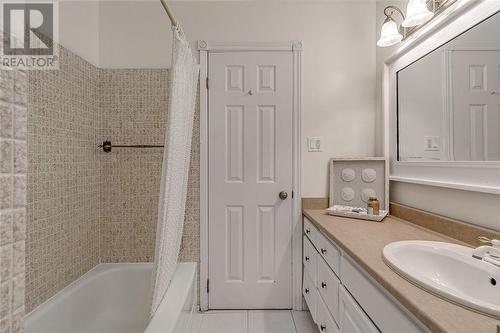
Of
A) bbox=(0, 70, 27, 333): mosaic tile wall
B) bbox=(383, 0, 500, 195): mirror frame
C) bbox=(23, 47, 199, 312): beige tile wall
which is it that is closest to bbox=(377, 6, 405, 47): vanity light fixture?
bbox=(383, 0, 500, 195): mirror frame

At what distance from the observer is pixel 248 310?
2.02 metres

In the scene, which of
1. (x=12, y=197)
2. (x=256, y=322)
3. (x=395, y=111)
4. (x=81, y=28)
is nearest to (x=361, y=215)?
(x=395, y=111)

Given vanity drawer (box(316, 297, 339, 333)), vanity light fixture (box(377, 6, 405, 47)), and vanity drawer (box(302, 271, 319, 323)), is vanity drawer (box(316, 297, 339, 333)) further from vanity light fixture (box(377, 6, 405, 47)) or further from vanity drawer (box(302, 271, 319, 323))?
vanity light fixture (box(377, 6, 405, 47))

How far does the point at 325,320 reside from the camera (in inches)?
56.0

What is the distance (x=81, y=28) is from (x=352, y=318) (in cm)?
246

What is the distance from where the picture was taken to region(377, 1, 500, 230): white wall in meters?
1.13

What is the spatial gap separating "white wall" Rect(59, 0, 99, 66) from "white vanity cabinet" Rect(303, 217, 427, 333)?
82.1 inches

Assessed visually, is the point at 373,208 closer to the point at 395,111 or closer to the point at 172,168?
the point at 395,111

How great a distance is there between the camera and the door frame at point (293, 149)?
2.00 m

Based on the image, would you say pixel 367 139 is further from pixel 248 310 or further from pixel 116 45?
pixel 116 45

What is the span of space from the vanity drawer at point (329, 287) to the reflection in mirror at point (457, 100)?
0.89 m

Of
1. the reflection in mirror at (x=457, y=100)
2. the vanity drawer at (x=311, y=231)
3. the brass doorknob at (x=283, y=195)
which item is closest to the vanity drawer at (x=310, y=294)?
the vanity drawer at (x=311, y=231)

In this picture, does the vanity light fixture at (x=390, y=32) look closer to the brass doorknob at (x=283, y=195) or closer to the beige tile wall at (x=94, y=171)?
the brass doorknob at (x=283, y=195)

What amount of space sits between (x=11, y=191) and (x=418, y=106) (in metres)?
1.94
